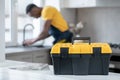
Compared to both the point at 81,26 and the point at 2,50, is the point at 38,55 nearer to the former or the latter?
the point at 81,26

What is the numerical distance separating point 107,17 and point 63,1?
2.57ft

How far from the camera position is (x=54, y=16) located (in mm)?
3699

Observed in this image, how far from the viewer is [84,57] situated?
155cm

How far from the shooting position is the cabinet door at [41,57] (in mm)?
3787

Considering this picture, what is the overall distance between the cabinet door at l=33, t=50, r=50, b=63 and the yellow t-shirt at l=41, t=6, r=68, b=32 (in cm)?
46

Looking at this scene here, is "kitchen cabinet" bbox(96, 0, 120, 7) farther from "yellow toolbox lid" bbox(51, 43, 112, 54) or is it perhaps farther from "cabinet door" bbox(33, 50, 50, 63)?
"yellow toolbox lid" bbox(51, 43, 112, 54)

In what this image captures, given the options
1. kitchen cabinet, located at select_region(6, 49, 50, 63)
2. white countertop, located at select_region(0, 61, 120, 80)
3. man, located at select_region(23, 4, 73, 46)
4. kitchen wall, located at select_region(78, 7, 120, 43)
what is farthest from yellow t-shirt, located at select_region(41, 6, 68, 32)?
white countertop, located at select_region(0, 61, 120, 80)

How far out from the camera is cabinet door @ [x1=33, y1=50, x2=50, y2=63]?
379 cm

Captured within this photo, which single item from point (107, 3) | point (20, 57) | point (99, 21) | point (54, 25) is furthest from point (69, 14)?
point (20, 57)

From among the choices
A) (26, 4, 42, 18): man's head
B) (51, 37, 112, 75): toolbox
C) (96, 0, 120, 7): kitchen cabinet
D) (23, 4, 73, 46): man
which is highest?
(96, 0, 120, 7): kitchen cabinet

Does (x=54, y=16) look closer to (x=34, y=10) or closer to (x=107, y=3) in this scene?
(x=34, y=10)

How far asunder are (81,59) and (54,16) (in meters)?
2.19

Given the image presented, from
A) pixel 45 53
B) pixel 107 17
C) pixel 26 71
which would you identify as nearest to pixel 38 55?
pixel 45 53

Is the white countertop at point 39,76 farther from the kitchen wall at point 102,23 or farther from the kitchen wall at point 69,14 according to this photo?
the kitchen wall at point 69,14
